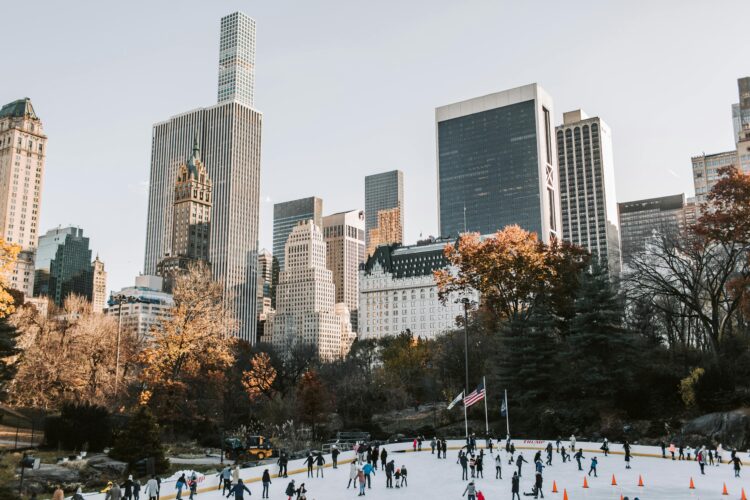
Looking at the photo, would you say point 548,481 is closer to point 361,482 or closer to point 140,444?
point 361,482

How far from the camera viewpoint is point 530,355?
55469 millimetres

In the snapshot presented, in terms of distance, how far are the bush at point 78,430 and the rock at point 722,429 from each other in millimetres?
36846

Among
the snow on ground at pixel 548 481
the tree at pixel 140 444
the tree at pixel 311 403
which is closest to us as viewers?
the snow on ground at pixel 548 481

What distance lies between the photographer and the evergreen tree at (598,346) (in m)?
50.9

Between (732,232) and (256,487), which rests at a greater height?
(732,232)

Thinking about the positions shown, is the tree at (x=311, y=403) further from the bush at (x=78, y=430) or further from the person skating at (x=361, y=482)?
the person skating at (x=361, y=482)

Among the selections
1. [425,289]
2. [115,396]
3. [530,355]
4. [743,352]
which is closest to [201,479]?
[115,396]

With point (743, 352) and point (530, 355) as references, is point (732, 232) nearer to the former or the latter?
point (743, 352)

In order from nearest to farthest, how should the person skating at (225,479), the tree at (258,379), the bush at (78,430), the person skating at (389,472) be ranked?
the person skating at (225,479) < the person skating at (389,472) < the bush at (78,430) < the tree at (258,379)

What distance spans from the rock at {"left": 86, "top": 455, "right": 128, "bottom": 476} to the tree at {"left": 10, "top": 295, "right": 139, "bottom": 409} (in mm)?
16185

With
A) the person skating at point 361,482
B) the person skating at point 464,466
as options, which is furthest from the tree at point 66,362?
the person skating at point 464,466

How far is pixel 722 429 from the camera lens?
42406 millimetres

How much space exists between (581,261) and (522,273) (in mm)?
7972

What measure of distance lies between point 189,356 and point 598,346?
32.0m
